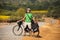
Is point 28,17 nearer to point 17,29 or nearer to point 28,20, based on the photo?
point 28,20

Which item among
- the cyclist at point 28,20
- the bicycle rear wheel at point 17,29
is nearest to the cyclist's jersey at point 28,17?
the cyclist at point 28,20

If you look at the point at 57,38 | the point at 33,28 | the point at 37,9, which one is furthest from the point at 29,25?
the point at 57,38

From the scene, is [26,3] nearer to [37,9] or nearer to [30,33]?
[37,9]

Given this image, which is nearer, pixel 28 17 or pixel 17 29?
pixel 28 17

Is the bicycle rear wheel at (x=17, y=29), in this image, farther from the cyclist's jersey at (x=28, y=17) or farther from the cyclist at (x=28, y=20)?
the cyclist's jersey at (x=28, y=17)

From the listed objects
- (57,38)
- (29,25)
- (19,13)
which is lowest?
(57,38)

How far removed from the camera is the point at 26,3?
379 centimetres

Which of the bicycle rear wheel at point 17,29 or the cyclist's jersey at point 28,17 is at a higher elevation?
the cyclist's jersey at point 28,17

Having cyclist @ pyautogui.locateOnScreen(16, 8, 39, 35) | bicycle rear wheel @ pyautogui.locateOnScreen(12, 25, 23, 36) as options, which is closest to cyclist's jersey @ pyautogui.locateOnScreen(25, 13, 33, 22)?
cyclist @ pyautogui.locateOnScreen(16, 8, 39, 35)

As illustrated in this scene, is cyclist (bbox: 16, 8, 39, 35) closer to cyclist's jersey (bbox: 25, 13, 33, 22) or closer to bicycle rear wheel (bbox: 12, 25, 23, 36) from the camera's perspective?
cyclist's jersey (bbox: 25, 13, 33, 22)

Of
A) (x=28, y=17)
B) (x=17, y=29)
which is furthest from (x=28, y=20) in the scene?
(x=17, y=29)

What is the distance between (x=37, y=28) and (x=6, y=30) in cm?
60

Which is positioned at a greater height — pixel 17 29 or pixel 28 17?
pixel 28 17

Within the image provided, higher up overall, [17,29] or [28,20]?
[28,20]
